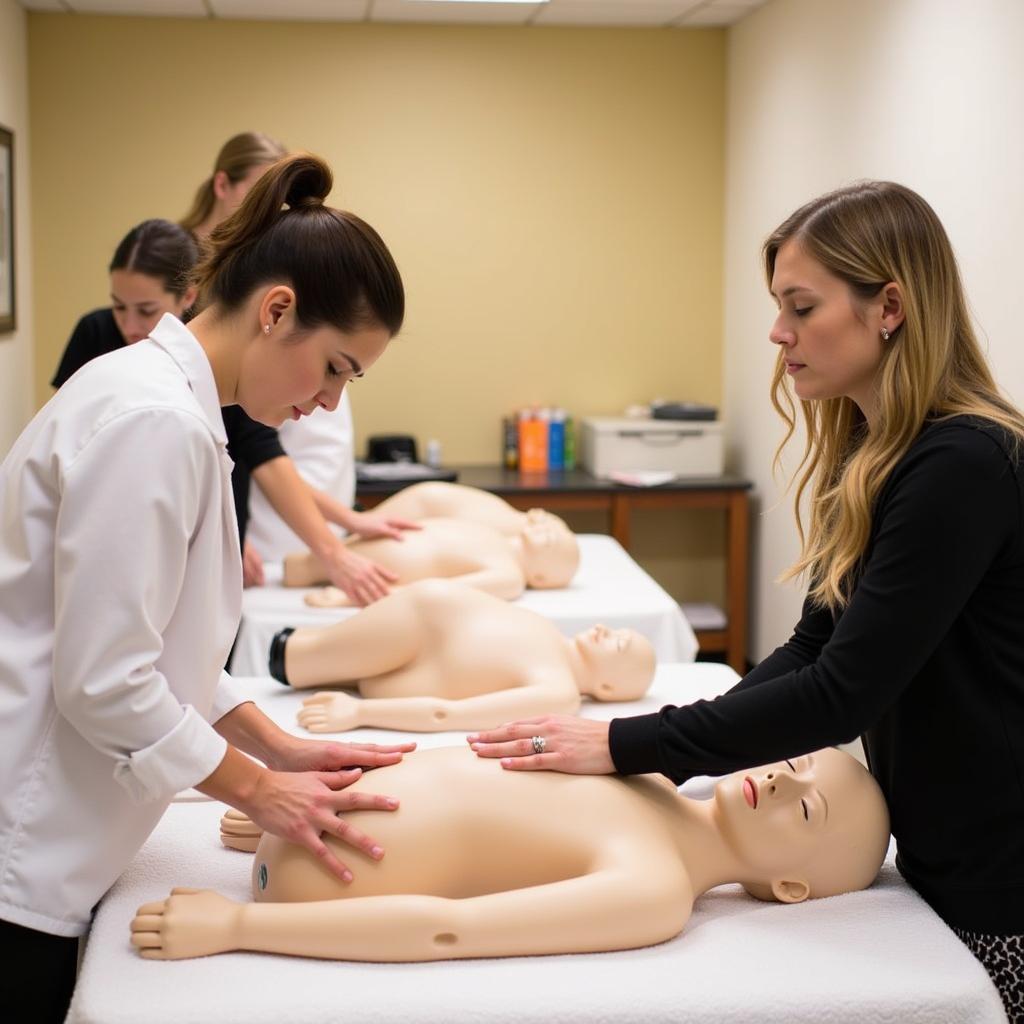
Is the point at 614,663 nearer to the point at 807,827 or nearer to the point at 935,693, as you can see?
the point at 807,827

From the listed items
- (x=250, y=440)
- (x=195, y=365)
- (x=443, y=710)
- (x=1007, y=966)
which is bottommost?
(x=1007, y=966)

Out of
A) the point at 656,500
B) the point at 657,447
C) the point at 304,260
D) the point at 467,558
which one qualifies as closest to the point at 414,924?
the point at 304,260

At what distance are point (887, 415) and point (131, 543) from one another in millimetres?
890

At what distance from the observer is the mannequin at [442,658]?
239 centimetres

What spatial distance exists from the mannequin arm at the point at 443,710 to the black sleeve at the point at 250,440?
2.62 feet

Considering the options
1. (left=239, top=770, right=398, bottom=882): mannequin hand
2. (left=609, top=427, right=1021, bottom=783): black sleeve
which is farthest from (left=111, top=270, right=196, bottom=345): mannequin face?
(left=609, top=427, right=1021, bottom=783): black sleeve

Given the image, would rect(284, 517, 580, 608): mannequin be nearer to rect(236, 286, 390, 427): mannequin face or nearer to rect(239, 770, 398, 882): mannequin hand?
rect(239, 770, 398, 882): mannequin hand

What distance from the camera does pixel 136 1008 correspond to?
1.34 meters

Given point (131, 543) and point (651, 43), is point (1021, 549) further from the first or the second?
point (651, 43)

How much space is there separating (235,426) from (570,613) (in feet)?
2.95

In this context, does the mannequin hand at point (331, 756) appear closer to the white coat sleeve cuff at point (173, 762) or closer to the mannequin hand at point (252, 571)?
the white coat sleeve cuff at point (173, 762)

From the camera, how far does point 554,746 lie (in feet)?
5.48

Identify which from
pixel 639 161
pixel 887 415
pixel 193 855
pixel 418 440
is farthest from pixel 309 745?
pixel 639 161

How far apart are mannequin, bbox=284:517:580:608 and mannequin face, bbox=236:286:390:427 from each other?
166 centimetres
